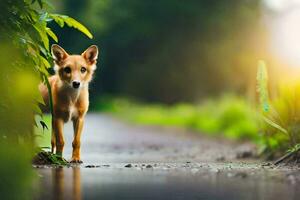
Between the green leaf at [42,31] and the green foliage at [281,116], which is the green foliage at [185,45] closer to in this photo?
the green foliage at [281,116]

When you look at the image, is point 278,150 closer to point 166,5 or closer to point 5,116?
point 5,116

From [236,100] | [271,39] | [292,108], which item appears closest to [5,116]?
[292,108]

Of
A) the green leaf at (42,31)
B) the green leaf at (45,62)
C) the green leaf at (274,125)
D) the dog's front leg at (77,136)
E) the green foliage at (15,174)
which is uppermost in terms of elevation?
the green leaf at (42,31)

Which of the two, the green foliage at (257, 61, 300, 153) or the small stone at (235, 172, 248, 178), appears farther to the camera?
the green foliage at (257, 61, 300, 153)

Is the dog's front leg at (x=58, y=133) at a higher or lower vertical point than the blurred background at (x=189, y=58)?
lower

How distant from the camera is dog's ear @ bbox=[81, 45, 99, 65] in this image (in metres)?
10.4

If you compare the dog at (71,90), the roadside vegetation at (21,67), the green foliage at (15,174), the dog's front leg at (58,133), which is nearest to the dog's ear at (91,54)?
the dog at (71,90)

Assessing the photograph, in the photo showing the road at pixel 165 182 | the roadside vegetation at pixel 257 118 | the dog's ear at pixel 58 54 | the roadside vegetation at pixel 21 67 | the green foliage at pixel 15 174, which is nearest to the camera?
the green foliage at pixel 15 174

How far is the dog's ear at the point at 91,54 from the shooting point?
10398 mm

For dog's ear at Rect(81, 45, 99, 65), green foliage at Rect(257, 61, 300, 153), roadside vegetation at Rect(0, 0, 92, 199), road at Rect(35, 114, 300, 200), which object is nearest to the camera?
road at Rect(35, 114, 300, 200)

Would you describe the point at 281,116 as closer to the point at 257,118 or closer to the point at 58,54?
the point at 257,118

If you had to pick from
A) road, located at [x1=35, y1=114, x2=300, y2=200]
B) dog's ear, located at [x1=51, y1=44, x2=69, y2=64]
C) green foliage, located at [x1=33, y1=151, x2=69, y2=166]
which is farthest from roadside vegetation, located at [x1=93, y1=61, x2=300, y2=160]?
green foliage, located at [x1=33, y1=151, x2=69, y2=166]

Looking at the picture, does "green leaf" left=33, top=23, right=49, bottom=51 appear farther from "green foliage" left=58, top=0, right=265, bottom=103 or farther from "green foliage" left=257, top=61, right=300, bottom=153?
"green foliage" left=58, top=0, right=265, bottom=103

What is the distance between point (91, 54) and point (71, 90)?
0.55m
